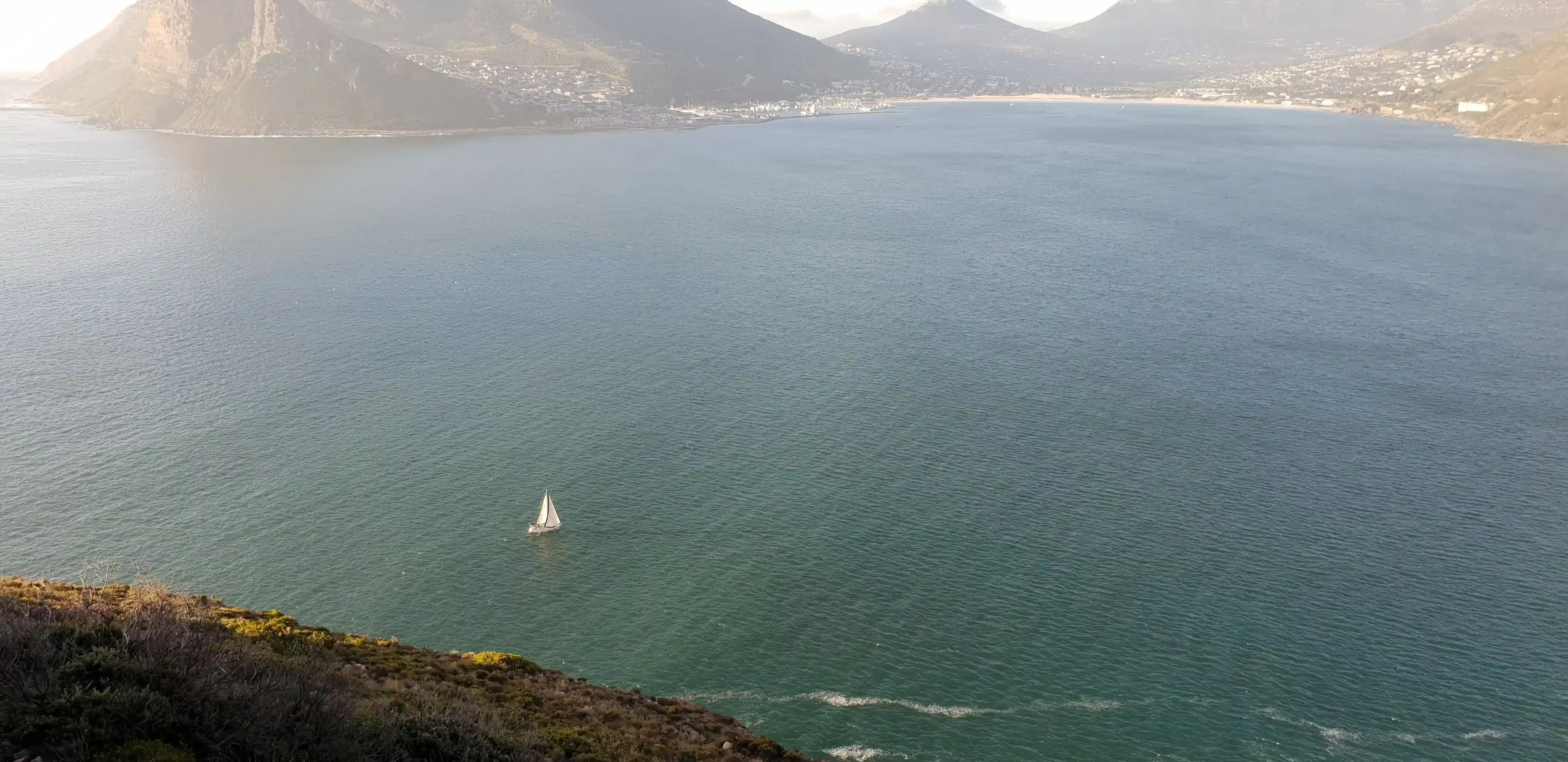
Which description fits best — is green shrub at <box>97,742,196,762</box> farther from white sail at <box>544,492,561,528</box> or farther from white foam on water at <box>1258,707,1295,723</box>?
white foam on water at <box>1258,707,1295,723</box>

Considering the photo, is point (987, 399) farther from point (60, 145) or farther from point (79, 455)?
point (60, 145)

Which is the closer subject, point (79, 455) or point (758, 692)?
point (758, 692)

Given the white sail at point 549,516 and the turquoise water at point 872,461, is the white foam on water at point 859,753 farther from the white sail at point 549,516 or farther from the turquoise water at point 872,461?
the white sail at point 549,516

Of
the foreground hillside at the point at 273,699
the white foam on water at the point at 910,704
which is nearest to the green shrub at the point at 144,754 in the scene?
the foreground hillside at the point at 273,699

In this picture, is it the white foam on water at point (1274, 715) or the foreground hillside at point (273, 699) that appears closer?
the foreground hillside at point (273, 699)

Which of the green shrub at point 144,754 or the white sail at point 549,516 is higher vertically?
the green shrub at point 144,754

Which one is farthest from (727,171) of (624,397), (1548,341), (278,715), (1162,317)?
(278,715)

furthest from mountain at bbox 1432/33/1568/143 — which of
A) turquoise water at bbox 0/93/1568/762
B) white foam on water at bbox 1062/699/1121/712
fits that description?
white foam on water at bbox 1062/699/1121/712
